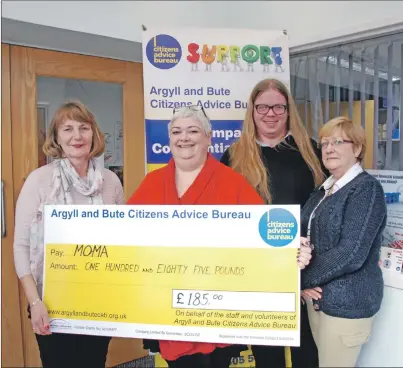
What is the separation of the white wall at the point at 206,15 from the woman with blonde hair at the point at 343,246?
0.68m

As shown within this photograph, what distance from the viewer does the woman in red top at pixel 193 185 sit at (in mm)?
1392

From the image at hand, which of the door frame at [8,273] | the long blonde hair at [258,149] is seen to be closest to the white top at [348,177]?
the long blonde hair at [258,149]

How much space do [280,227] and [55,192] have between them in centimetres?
82

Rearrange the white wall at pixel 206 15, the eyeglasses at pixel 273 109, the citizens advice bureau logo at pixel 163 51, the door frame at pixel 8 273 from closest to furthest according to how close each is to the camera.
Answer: the eyeglasses at pixel 273 109 → the citizens advice bureau logo at pixel 163 51 → the white wall at pixel 206 15 → the door frame at pixel 8 273

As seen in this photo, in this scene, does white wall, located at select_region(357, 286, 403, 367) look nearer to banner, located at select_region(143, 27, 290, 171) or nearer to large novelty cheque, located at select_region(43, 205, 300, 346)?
large novelty cheque, located at select_region(43, 205, 300, 346)

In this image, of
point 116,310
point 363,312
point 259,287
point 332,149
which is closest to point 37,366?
point 116,310

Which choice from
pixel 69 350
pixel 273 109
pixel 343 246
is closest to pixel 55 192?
pixel 69 350

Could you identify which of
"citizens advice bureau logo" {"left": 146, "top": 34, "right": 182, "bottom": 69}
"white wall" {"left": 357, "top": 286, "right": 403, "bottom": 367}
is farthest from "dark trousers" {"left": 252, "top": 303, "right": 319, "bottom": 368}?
"citizens advice bureau logo" {"left": 146, "top": 34, "right": 182, "bottom": 69}

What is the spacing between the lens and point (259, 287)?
132cm

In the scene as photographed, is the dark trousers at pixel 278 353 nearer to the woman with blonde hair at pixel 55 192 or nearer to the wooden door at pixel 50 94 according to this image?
the woman with blonde hair at pixel 55 192

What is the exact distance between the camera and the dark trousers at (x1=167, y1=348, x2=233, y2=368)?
144cm

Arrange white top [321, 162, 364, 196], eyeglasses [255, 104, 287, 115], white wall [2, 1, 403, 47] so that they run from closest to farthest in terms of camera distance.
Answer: white top [321, 162, 364, 196]
eyeglasses [255, 104, 287, 115]
white wall [2, 1, 403, 47]

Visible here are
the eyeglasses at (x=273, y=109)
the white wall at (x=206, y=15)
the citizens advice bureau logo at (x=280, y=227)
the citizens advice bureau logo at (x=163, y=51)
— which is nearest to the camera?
the citizens advice bureau logo at (x=280, y=227)

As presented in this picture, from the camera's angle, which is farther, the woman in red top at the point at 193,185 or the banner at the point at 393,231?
the banner at the point at 393,231
